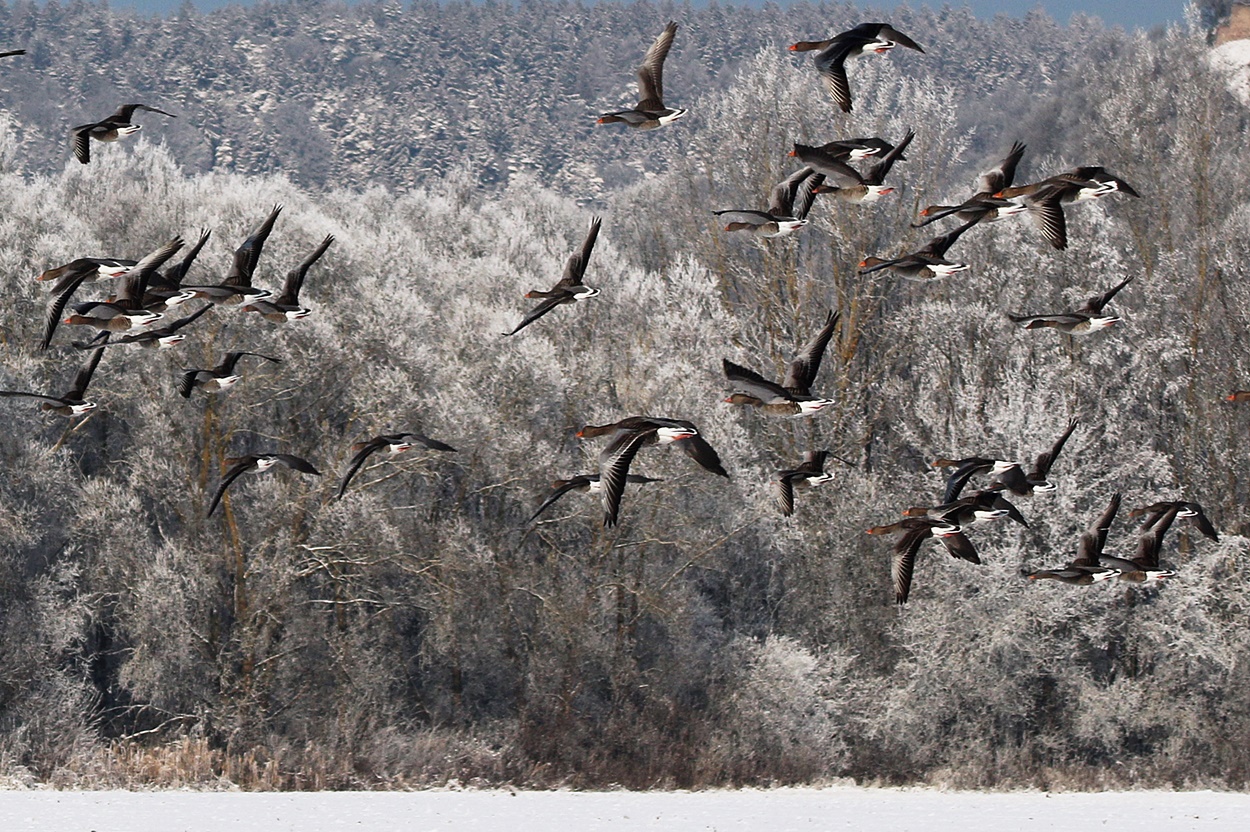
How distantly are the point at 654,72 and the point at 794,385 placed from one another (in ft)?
10.7

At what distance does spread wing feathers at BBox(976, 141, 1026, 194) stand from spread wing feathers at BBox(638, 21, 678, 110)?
3.26 meters

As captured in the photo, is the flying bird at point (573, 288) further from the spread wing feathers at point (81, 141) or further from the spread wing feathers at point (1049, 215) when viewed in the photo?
the spread wing feathers at point (81, 141)

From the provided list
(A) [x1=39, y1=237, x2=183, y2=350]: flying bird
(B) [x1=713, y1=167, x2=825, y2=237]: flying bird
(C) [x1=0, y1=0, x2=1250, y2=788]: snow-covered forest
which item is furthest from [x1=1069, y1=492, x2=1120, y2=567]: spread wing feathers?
(A) [x1=39, y1=237, x2=183, y2=350]: flying bird

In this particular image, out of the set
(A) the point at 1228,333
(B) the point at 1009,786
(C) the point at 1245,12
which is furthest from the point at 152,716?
(C) the point at 1245,12

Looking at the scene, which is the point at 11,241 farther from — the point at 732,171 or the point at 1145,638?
the point at 1145,638

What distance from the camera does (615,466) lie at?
39.7ft

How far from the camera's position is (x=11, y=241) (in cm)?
3175

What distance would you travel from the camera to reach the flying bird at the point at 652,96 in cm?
1461

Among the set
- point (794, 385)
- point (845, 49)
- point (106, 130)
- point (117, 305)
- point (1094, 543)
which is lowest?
point (1094, 543)

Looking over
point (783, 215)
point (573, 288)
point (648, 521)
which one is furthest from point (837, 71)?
point (648, 521)

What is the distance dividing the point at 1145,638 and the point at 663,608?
9.29 metres

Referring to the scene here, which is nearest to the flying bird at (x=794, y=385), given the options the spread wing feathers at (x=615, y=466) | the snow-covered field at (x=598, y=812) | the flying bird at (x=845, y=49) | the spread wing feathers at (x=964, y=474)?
the spread wing feathers at (x=615, y=466)

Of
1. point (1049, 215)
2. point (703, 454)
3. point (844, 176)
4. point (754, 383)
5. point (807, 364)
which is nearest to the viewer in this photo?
point (844, 176)

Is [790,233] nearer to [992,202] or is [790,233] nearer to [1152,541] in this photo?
[992,202]
